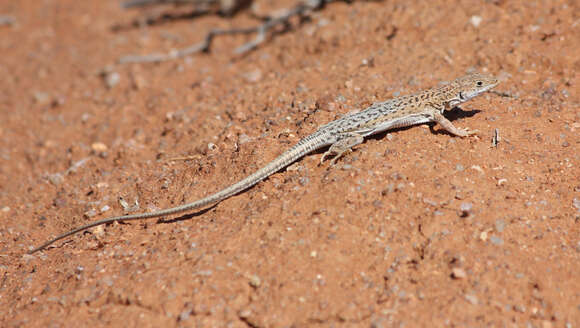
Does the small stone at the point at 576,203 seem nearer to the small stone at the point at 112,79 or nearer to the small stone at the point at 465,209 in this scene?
the small stone at the point at 465,209

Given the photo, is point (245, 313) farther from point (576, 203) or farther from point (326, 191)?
point (576, 203)

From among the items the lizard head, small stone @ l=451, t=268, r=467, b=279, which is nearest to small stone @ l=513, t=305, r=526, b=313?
small stone @ l=451, t=268, r=467, b=279

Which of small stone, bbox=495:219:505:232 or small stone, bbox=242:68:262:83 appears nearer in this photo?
small stone, bbox=495:219:505:232

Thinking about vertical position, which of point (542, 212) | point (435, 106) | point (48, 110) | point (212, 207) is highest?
point (435, 106)

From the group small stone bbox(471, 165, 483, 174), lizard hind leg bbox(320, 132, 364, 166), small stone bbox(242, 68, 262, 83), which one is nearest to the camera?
small stone bbox(471, 165, 483, 174)

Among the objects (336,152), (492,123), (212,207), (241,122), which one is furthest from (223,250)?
(492,123)

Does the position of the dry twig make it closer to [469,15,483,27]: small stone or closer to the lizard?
[469,15,483,27]: small stone

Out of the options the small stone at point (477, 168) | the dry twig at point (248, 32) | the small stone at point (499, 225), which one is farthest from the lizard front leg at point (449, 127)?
the dry twig at point (248, 32)

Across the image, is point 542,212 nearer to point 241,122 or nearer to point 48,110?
point 241,122
